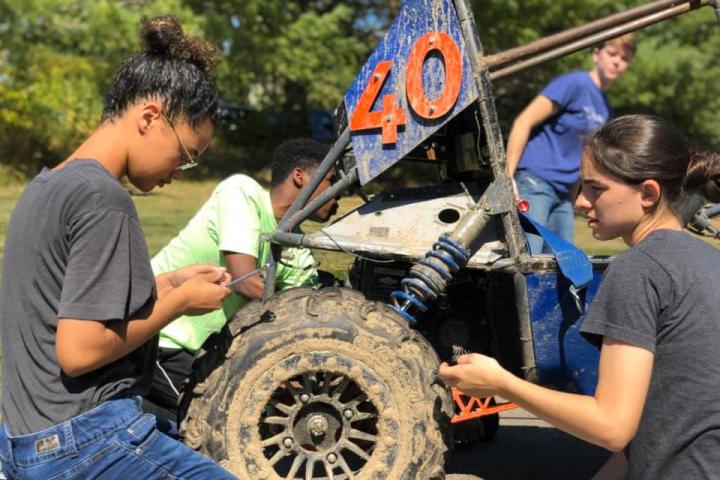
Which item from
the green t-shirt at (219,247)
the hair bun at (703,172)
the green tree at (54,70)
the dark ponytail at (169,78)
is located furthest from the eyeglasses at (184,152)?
the green tree at (54,70)

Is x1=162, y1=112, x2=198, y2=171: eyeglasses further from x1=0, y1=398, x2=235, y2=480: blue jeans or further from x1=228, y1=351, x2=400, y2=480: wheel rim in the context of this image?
x1=228, y1=351, x2=400, y2=480: wheel rim

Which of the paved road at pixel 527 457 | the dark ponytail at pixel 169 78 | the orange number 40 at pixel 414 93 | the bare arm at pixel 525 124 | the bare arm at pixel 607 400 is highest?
the dark ponytail at pixel 169 78

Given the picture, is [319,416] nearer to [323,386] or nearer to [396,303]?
[323,386]

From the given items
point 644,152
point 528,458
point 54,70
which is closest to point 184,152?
point 644,152

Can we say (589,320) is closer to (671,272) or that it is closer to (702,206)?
(671,272)

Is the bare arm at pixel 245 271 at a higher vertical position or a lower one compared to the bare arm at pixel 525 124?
lower

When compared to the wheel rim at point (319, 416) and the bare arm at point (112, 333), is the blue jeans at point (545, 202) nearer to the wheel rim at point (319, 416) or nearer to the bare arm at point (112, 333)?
the wheel rim at point (319, 416)

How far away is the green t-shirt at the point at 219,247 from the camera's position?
385 centimetres

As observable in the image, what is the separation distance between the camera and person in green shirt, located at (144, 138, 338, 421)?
12.4 ft

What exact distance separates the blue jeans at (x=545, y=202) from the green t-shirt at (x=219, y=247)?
1.70 metres

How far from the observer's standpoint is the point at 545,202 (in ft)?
17.3

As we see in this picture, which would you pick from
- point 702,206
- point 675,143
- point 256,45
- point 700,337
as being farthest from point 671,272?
point 256,45

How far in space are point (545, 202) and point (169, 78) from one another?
3.15 meters

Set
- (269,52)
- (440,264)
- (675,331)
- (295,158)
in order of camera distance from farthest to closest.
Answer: (269,52), (295,158), (440,264), (675,331)
